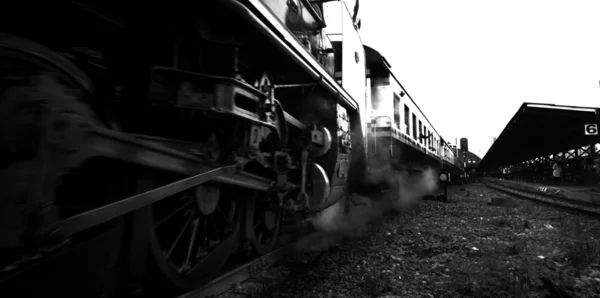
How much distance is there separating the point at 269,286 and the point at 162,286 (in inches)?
29.2

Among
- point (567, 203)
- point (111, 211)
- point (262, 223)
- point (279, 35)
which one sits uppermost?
point (279, 35)

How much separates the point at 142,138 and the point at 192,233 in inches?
35.4

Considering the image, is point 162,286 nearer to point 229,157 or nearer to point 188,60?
point 229,157

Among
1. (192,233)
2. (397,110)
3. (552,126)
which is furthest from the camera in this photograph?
(552,126)

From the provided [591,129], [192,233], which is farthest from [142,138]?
[591,129]

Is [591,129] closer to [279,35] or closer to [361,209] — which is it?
[361,209]

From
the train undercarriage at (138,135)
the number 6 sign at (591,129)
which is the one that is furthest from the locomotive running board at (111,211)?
the number 6 sign at (591,129)

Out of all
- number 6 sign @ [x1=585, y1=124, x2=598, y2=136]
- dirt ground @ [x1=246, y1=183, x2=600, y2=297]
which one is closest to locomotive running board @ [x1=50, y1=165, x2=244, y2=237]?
dirt ground @ [x1=246, y1=183, x2=600, y2=297]

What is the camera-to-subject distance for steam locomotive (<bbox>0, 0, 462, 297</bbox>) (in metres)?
1.15

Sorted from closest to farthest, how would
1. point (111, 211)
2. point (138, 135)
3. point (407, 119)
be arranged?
point (111, 211) → point (138, 135) → point (407, 119)

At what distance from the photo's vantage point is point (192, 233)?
7.77 ft

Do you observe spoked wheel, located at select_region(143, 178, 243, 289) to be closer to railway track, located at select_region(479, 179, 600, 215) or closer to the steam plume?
the steam plume

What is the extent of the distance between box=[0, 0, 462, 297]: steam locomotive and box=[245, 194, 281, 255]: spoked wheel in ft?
0.07

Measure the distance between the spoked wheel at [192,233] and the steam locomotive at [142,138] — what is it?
1 cm
